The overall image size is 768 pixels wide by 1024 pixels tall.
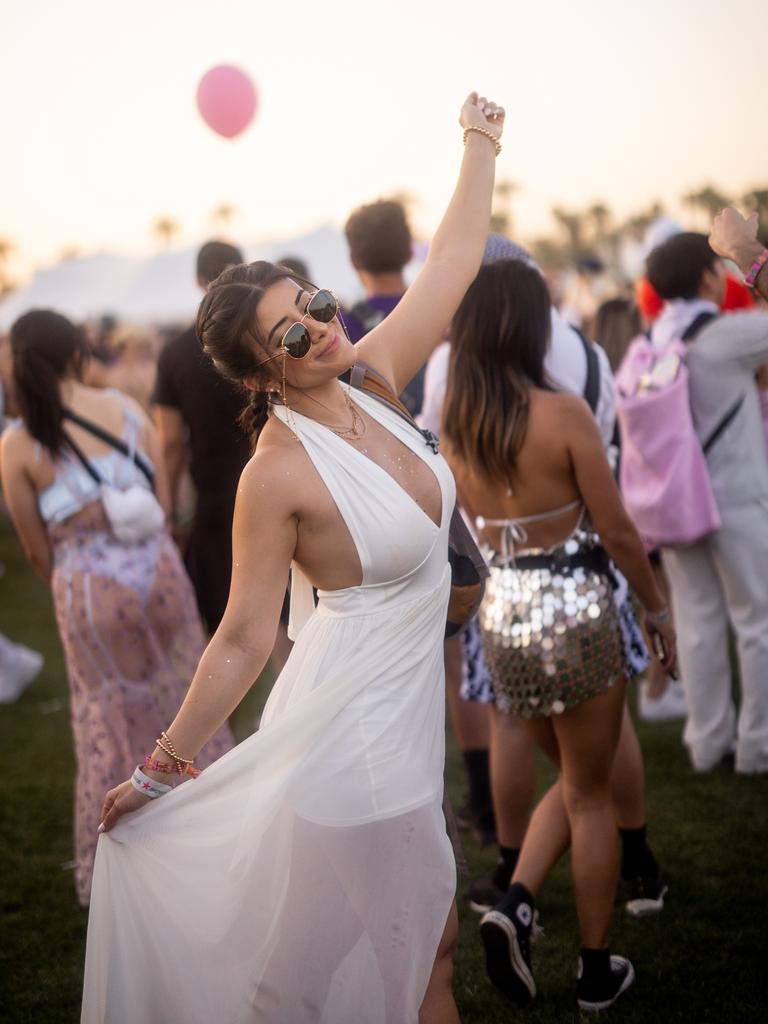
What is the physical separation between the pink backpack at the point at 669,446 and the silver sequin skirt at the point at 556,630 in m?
1.49

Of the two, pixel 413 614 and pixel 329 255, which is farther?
pixel 329 255

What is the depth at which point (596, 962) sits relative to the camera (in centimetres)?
319

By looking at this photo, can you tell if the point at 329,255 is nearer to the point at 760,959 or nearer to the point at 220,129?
the point at 220,129

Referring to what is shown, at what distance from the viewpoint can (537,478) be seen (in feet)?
10.4

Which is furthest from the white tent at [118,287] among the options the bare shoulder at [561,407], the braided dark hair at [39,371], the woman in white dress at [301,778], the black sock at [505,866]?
the woman in white dress at [301,778]

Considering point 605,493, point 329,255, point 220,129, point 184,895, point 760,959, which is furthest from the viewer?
point 329,255

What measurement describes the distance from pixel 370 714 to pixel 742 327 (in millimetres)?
2858

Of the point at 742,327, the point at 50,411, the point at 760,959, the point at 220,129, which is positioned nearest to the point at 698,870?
the point at 760,959

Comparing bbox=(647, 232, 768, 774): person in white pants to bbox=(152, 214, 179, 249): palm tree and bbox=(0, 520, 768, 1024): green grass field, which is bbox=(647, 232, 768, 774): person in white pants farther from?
bbox=(152, 214, 179, 249): palm tree

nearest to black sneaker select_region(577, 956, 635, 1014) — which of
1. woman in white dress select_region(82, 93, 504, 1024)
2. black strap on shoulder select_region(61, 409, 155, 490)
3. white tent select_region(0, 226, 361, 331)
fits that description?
woman in white dress select_region(82, 93, 504, 1024)

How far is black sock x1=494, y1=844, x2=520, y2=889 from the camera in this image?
380cm

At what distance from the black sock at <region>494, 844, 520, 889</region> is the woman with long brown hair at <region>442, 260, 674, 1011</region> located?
0.47 meters

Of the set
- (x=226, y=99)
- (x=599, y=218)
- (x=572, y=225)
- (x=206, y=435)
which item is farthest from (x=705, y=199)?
(x=572, y=225)

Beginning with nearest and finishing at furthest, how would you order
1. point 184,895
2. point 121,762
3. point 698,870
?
point 184,895, point 698,870, point 121,762
